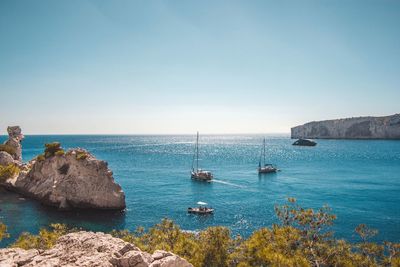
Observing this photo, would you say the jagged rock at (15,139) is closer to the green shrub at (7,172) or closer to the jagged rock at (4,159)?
the jagged rock at (4,159)

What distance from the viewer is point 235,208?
66.0 metres

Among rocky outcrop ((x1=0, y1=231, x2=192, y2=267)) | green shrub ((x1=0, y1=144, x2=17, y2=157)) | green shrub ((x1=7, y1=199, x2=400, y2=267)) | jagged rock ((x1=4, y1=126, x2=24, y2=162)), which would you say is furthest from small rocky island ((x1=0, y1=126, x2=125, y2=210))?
rocky outcrop ((x1=0, y1=231, x2=192, y2=267))

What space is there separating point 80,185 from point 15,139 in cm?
5779

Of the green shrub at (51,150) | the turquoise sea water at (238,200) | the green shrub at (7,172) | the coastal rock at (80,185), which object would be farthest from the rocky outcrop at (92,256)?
the green shrub at (7,172)

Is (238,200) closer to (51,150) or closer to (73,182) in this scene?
(73,182)

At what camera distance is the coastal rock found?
62500mm

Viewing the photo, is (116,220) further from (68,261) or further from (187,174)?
(187,174)

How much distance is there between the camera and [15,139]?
103875 mm

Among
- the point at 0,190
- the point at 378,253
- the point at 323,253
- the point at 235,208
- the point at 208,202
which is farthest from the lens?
the point at 0,190

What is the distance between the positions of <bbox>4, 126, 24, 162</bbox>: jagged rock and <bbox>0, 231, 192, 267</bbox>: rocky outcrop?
97.2 m

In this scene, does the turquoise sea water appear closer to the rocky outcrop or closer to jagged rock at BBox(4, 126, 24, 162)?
jagged rock at BBox(4, 126, 24, 162)

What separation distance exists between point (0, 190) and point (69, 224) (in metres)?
37.8

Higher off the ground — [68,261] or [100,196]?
[68,261]

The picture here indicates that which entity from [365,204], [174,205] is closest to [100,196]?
[174,205]
